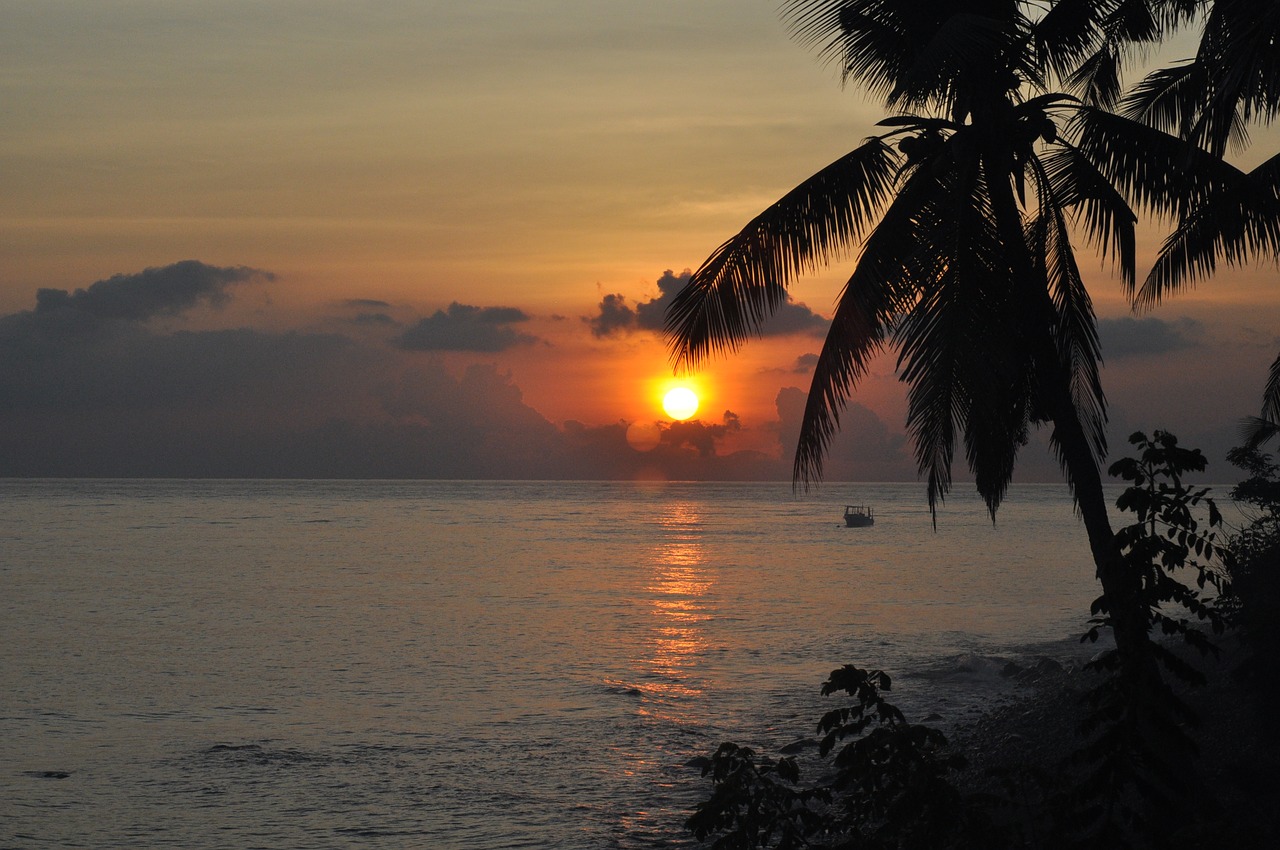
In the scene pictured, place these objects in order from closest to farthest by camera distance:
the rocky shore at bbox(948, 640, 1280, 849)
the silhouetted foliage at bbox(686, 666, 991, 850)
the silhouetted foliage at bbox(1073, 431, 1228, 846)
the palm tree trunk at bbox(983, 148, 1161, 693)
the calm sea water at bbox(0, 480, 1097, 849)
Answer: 1. the silhouetted foliage at bbox(1073, 431, 1228, 846)
2. the silhouetted foliage at bbox(686, 666, 991, 850)
3. the palm tree trunk at bbox(983, 148, 1161, 693)
4. the rocky shore at bbox(948, 640, 1280, 849)
5. the calm sea water at bbox(0, 480, 1097, 849)

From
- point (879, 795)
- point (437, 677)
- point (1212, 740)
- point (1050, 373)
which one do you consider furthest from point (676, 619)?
point (879, 795)

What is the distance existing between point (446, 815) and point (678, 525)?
109 meters

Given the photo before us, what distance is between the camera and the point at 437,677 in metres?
28.2

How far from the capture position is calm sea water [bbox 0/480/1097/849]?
16.2 metres

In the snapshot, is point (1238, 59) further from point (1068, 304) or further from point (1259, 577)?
point (1259, 577)

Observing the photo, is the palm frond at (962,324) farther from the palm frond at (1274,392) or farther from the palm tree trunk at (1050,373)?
the palm frond at (1274,392)

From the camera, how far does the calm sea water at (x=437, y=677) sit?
640 inches

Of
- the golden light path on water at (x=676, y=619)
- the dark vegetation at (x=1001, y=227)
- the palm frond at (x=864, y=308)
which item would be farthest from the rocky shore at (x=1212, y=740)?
the golden light path on water at (x=676, y=619)

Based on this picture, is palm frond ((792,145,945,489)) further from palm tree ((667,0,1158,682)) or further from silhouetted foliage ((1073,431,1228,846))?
silhouetted foliage ((1073,431,1228,846))

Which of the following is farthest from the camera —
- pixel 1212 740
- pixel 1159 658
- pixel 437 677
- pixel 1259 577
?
pixel 437 677

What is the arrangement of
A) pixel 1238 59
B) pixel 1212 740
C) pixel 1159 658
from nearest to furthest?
pixel 1159 658
pixel 1238 59
pixel 1212 740

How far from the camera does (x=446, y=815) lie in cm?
1591

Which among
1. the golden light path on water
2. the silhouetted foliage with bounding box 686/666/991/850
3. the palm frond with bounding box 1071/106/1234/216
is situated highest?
the palm frond with bounding box 1071/106/1234/216


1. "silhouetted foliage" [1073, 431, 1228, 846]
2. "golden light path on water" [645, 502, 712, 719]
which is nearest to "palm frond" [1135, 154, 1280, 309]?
"silhouetted foliage" [1073, 431, 1228, 846]
